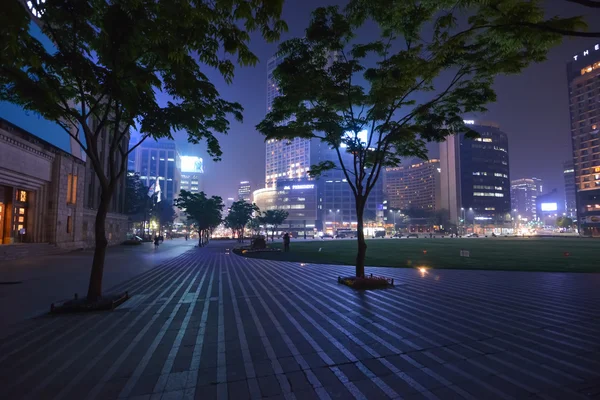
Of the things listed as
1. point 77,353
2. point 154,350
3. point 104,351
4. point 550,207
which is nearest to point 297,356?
point 154,350

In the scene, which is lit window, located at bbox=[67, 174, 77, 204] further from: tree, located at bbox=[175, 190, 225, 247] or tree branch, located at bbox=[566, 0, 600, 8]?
tree branch, located at bbox=[566, 0, 600, 8]

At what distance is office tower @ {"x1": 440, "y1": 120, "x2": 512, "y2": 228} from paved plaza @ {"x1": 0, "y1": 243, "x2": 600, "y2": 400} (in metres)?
164

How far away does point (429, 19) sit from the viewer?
971 cm

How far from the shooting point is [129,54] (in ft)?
24.5

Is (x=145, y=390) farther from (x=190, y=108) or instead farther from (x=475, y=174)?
(x=475, y=174)

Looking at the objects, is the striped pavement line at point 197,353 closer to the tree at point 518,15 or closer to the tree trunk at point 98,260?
the tree trunk at point 98,260

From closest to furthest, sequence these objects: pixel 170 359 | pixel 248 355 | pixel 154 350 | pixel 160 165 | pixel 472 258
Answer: pixel 170 359
pixel 248 355
pixel 154 350
pixel 472 258
pixel 160 165

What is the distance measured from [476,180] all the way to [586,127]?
1836 inches

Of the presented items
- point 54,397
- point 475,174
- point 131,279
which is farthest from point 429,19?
point 475,174

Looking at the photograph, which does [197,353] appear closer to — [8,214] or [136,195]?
[8,214]

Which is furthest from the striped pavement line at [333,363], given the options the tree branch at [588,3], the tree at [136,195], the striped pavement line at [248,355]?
the tree at [136,195]

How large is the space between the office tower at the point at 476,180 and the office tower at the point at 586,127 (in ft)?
120

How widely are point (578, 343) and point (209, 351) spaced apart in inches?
280

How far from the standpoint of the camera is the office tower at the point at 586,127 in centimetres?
11175
